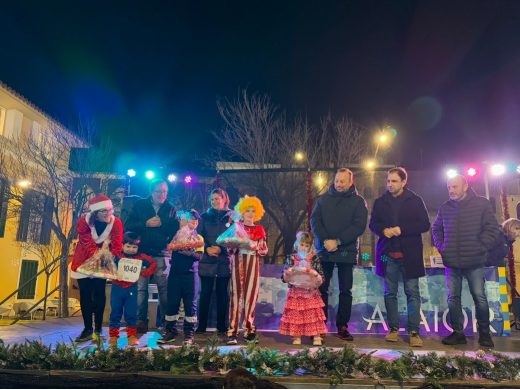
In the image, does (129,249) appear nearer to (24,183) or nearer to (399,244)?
(399,244)

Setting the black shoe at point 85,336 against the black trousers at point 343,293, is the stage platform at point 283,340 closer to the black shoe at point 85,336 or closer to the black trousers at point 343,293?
the black shoe at point 85,336

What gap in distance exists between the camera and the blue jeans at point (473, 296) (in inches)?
169

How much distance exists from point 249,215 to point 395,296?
1.86 metres

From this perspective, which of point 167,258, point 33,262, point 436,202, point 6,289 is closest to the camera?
point 167,258

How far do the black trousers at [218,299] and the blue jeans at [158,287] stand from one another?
1.47 ft

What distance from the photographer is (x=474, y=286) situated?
171 inches

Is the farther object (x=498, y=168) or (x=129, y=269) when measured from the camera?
(x=498, y=168)

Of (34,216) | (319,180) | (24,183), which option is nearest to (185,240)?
(319,180)

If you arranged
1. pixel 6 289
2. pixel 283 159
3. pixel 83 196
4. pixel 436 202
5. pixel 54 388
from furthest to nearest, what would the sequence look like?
pixel 436 202
pixel 6 289
pixel 283 159
pixel 83 196
pixel 54 388

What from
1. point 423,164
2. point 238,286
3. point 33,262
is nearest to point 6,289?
point 33,262

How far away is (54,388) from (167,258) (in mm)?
1819

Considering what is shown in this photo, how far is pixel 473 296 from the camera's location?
4.37 meters

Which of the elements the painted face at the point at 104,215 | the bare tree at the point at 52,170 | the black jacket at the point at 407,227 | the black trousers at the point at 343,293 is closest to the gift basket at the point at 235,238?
the black trousers at the point at 343,293

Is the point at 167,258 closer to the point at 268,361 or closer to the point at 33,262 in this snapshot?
the point at 268,361
